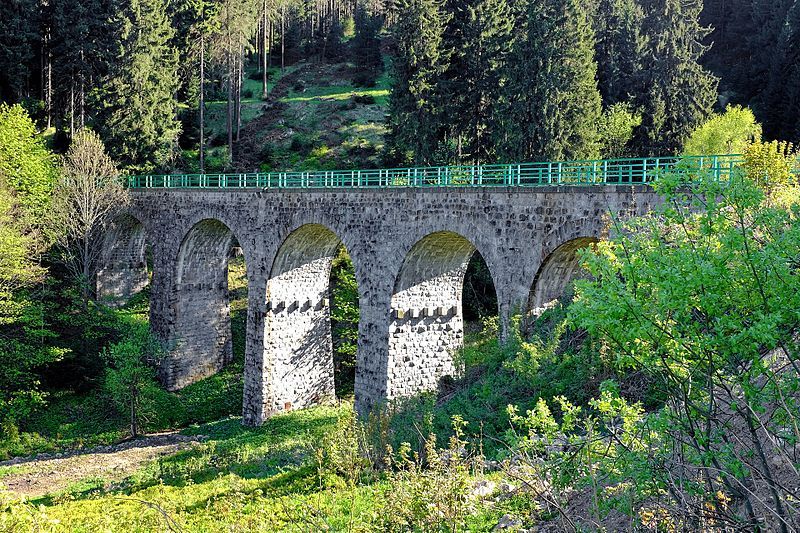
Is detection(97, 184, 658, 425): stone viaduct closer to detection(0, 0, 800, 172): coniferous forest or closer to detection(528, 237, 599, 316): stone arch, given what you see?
detection(528, 237, 599, 316): stone arch

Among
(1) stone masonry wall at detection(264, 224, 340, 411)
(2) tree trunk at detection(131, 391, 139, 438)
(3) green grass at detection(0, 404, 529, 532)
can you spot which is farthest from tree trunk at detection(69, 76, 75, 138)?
(3) green grass at detection(0, 404, 529, 532)

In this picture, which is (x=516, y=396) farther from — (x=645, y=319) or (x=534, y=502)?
(x=645, y=319)

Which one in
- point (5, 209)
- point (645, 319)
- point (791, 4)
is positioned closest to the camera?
point (645, 319)

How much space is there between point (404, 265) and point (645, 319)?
13.5 m

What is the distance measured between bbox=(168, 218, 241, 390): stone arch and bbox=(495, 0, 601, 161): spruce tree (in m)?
13.5

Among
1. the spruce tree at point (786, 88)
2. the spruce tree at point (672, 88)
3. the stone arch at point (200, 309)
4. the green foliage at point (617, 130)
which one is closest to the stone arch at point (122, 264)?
the stone arch at point (200, 309)

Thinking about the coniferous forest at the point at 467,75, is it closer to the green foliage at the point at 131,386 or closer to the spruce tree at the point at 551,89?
the spruce tree at the point at 551,89

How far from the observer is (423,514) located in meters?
7.71

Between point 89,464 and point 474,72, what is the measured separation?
22.8m

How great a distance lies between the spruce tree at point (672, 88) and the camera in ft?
115

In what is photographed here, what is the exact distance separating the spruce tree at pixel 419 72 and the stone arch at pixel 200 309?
385 inches

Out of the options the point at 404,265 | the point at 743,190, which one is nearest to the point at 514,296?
the point at 404,265

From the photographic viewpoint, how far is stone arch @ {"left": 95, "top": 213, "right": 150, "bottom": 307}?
1416 inches

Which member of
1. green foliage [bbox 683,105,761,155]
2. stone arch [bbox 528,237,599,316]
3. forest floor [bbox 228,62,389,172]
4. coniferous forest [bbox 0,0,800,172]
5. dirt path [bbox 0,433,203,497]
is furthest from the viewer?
forest floor [bbox 228,62,389,172]
